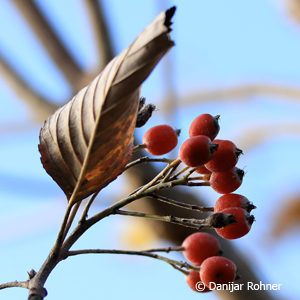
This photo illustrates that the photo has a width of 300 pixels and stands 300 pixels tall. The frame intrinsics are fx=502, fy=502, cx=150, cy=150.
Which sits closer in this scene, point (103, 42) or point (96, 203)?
point (103, 42)

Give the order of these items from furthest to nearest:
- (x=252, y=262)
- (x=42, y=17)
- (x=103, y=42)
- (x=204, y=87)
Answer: (x=204, y=87) → (x=42, y=17) → (x=103, y=42) → (x=252, y=262)

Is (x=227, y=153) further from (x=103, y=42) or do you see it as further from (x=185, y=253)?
(x=103, y=42)

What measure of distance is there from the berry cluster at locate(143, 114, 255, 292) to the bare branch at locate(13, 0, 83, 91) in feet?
5.21

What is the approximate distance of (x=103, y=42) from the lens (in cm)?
186

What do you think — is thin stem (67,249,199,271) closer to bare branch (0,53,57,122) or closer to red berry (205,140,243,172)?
red berry (205,140,243,172)

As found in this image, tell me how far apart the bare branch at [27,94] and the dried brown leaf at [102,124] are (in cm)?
160

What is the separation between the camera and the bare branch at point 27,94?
2.07 meters

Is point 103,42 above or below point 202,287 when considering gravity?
above

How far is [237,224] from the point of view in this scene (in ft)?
1.61

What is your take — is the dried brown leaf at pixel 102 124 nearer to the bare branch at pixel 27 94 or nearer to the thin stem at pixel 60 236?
the thin stem at pixel 60 236

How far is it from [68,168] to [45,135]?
0.17ft

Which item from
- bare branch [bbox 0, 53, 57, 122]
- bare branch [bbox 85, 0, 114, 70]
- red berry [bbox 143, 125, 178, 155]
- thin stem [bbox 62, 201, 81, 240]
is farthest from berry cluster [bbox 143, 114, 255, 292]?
A: bare branch [bbox 0, 53, 57, 122]

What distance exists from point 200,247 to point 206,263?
0.02 m

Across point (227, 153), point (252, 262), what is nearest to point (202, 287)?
point (227, 153)
